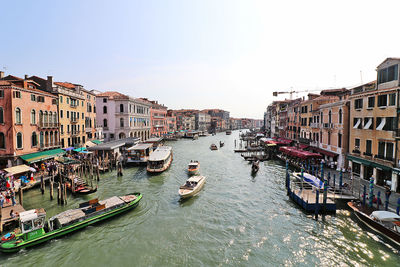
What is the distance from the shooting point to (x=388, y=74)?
20.4m

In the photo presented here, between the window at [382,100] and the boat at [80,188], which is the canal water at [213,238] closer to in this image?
the boat at [80,188]

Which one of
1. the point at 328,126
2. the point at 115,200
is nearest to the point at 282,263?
the point at 115,200

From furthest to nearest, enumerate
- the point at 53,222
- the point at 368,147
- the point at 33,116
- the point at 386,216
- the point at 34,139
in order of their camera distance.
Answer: the point at 34,139
the point at 33,116
the point at 368,147
the point at 53,222
the point at 386,216

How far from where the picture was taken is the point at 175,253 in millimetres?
13180

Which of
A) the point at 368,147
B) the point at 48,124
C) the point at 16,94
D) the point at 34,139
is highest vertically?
the point at 16,94

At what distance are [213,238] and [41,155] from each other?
24641 millimetres

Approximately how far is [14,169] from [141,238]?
57.0 feet

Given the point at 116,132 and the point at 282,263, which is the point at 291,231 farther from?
the point at 116,132

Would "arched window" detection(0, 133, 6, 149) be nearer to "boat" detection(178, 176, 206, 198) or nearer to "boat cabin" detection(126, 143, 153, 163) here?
"boat cabin" detection(126, 143, 153, 163)

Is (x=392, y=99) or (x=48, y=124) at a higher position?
(x=392, y=99)

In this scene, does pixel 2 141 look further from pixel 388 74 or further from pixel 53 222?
pixel 388 74

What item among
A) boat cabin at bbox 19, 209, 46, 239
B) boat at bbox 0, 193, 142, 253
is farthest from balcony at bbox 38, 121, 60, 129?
boat cabin at bbox 19, 209, 46, 239

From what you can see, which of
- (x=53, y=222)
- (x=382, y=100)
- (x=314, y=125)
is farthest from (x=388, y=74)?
(x=53, y=222)

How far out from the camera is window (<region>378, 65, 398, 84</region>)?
1959 centimetres
